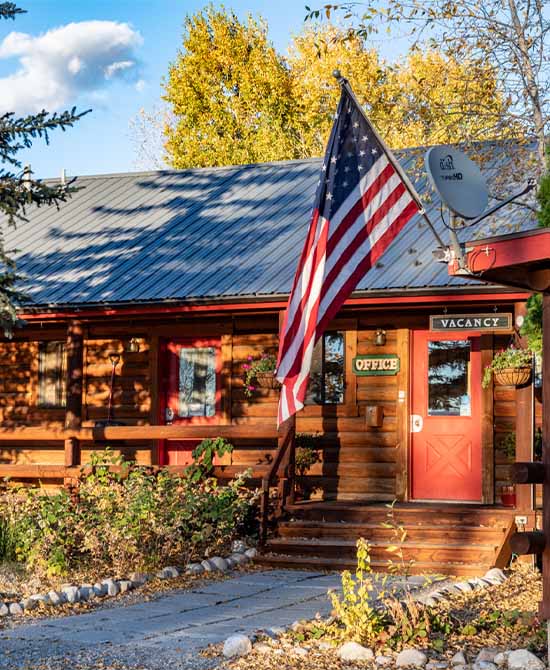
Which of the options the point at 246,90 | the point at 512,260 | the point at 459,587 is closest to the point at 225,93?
the point at 246,90

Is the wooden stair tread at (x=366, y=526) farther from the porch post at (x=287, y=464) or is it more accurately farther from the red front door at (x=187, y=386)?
the red front door at (x=187, y=386)

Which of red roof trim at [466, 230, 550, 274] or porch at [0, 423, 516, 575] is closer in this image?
red roof trim at [466, 230, 550, 274]

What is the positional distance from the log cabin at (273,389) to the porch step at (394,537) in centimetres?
2

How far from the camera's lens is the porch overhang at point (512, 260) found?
7.14m

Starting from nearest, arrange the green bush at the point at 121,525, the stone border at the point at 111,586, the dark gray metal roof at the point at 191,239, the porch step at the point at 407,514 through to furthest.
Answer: the stone border at the point at 111,586
the green bush at the point at 121,525
the porch step at the point at 407,514
the dark gray metal roof at the point at 191,239

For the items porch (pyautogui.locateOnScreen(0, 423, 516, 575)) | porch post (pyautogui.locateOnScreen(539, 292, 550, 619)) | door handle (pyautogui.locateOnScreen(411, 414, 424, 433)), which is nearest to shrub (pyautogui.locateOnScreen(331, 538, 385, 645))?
porch post (pyautogui.locateOnScreen(539, 292, 550, 619))

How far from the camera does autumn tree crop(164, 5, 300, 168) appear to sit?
33750mm

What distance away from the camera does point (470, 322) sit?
1302 centimetres

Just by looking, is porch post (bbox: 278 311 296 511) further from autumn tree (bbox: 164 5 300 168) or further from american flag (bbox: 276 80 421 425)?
autumn tree (bbox: 164 5 300 168)

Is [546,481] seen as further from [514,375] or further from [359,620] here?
[514,375]

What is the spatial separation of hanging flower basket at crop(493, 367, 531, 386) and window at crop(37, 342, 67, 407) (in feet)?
24.7

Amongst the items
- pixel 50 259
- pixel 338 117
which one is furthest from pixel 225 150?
pixel 338 117

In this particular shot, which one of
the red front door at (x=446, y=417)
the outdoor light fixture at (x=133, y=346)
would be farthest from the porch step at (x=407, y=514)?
the outdoor light fixture at (x=133, y=346)

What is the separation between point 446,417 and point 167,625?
21.5ft
